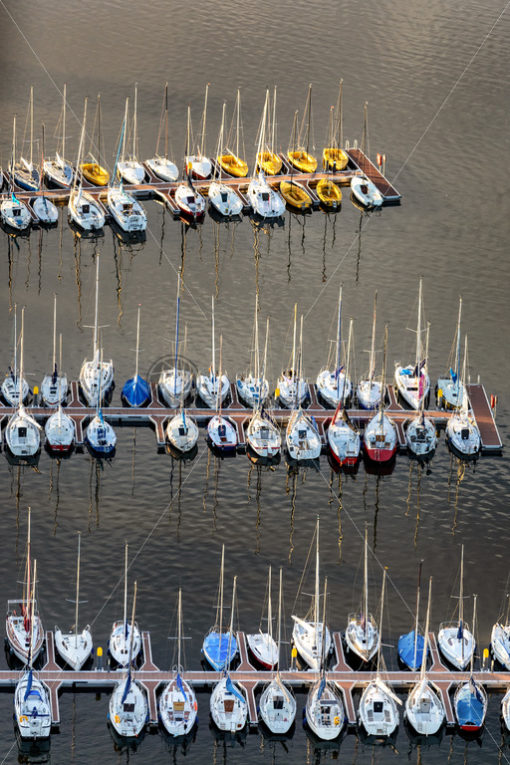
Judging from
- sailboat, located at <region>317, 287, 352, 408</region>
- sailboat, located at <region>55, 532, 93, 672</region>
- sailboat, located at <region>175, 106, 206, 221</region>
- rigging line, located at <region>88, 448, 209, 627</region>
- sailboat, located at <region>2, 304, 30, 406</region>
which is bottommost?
sailboat, located at <region>55, 532, 93, 672</region>

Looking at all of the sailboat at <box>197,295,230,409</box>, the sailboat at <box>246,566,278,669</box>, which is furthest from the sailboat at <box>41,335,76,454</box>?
the sailboat at <box>246,566,278,669</box>

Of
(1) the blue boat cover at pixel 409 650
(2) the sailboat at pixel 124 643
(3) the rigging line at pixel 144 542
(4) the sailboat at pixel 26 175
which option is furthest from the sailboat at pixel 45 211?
(1) the blue boat cover at pixel 409 650

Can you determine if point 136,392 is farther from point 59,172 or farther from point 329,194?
point 329,194

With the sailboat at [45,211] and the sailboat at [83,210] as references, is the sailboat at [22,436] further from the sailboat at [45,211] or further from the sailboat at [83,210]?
the sailboat at [45,211]

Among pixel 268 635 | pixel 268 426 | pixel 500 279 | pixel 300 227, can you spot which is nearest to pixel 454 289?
pixel 500 279

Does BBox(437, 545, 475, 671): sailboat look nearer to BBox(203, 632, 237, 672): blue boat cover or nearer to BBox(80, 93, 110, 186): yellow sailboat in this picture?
BBox(203, 632, 237, 672): blue boat cover

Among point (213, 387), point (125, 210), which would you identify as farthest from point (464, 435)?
point (125, 210)
